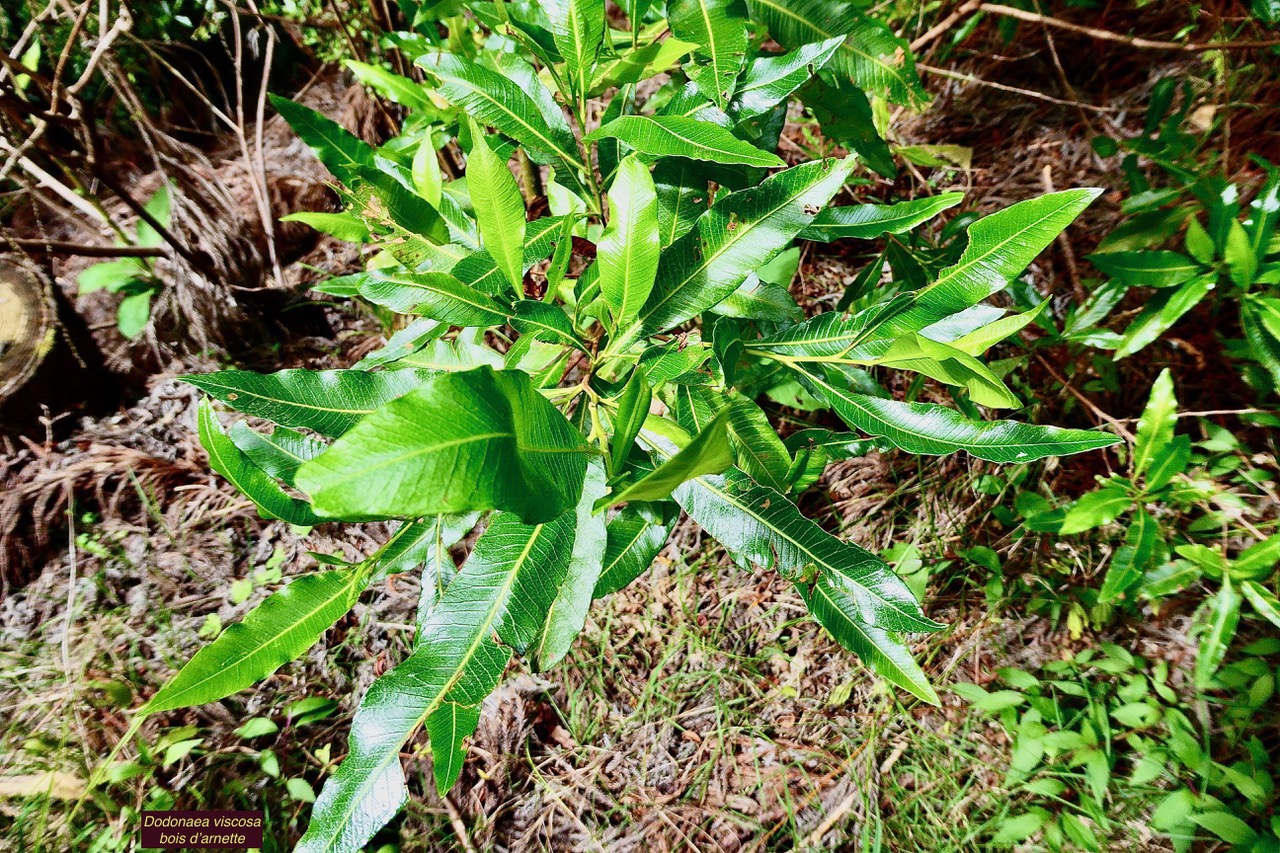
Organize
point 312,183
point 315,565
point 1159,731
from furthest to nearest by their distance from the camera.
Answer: point 312,183
point 315,565
point 1159,731

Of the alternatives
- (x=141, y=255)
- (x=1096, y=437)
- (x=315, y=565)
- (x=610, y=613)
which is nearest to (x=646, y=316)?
(x=1096, y=437)

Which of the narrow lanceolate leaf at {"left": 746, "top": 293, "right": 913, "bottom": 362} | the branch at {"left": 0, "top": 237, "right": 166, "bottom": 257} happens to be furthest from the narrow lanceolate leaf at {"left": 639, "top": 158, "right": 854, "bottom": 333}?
the branch at {"left": 0, "top": 237, "right": 166, "bottom": 257}

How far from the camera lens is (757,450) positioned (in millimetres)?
863

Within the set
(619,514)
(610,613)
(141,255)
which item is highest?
(141,255)

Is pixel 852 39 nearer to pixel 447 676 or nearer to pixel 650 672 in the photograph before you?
pixel 447 676

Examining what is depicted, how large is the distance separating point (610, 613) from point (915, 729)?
0.79 meters

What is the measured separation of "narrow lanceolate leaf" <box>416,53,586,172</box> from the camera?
82cm

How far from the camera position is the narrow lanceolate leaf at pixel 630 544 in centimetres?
87

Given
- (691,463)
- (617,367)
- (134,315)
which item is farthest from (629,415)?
(134,315)

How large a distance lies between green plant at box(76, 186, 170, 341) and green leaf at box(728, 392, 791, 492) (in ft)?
7.08

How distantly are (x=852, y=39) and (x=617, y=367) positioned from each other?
64 centimetres

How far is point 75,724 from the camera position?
1703 millimetres

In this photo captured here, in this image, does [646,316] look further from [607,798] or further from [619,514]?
[607,798]

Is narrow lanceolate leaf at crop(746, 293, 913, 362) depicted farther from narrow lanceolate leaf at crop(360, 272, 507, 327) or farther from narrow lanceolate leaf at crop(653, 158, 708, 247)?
narrow lanceolate leaf at crop(360, 272, 507, 327)
